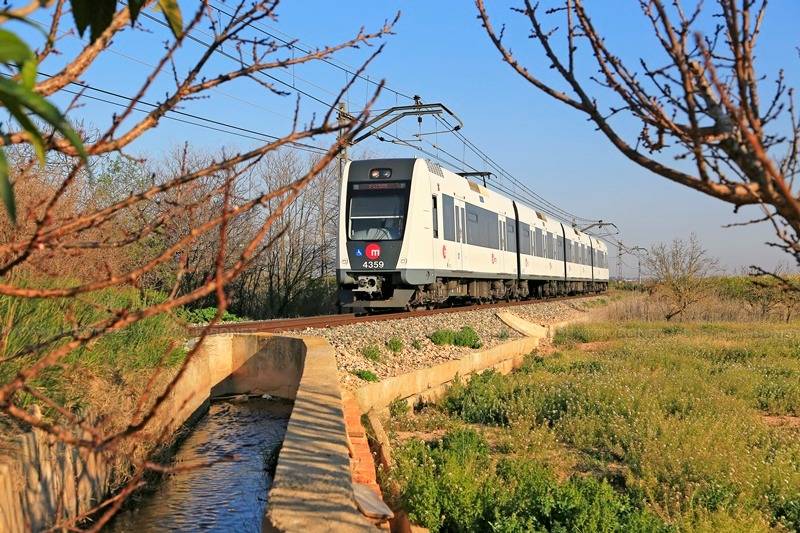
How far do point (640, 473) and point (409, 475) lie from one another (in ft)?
8.63

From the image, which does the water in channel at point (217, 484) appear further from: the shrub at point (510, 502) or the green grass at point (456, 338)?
the green grass at point (456, 338)

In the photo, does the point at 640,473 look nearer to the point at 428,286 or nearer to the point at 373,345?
the point at 373,345

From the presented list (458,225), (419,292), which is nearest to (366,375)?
(419,292)

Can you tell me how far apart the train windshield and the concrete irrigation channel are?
3895 millimetres

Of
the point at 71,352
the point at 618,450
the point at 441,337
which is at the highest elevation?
the point at 71,352

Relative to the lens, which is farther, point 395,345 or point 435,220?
point 435,220

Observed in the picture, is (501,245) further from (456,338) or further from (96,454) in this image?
(96,454)

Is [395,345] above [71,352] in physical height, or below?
below

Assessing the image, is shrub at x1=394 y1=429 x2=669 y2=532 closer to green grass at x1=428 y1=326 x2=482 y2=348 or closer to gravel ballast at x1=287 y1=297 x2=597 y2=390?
gravel ballast at x1=287 y1=297 x2=597 y2=390

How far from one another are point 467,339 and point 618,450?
675 centimetres

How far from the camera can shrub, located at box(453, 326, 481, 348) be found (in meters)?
15.5

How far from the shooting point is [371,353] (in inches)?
483

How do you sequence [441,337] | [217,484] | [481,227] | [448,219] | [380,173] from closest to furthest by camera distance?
[217,484] → [441,337] → [380,173] → [448,219] → [481,227]

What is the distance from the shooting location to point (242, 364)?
13.7m
